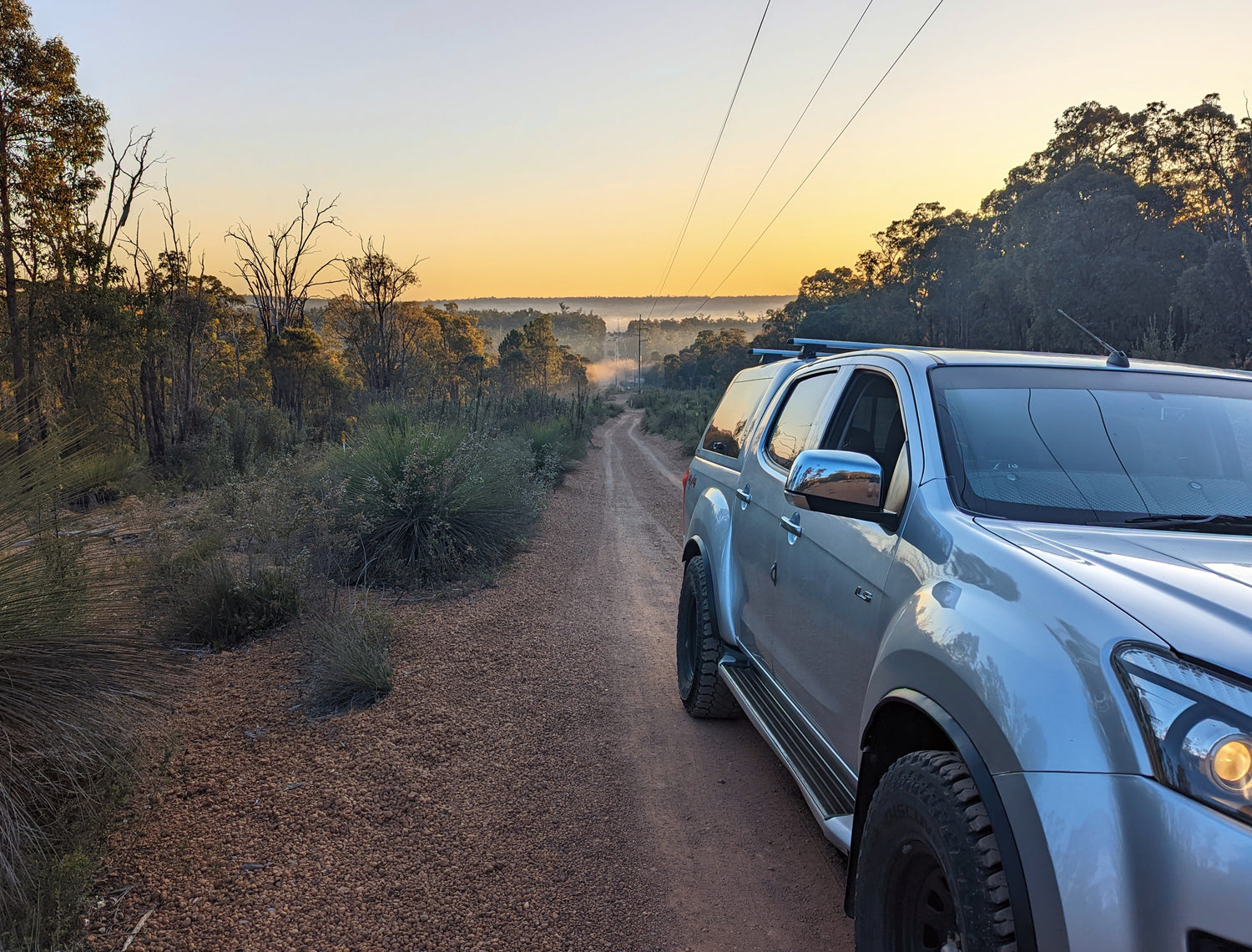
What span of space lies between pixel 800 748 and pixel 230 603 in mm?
4982

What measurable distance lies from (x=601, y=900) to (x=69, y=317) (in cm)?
1711

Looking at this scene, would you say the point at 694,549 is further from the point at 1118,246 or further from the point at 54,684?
the point at 1118,246

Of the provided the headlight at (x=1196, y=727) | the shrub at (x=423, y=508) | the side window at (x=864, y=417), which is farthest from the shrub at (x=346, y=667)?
the headlight at (x=1196, y=727)

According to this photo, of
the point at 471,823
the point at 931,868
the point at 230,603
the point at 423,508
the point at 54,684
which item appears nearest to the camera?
the point at 931,868

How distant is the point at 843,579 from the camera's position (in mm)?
2725

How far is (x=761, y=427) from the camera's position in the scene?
14.3 ft

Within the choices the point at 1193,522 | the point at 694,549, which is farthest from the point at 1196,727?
the point at 694,549

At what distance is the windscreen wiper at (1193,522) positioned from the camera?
2248mm

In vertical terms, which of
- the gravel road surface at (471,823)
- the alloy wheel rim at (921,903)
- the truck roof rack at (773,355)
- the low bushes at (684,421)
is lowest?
the low bushes at (684,421)

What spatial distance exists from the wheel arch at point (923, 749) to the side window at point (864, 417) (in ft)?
4.31

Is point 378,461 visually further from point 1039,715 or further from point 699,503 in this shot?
point 1039,715

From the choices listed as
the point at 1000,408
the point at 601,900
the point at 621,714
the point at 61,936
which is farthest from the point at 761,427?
the point at 61,936

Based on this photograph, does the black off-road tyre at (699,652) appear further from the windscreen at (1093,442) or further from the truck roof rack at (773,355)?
the windscreen at (1093,442)

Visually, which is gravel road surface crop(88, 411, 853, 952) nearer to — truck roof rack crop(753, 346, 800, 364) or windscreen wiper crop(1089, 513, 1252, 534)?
windscreen wiper crop(1089, 513, 1252, 534)
